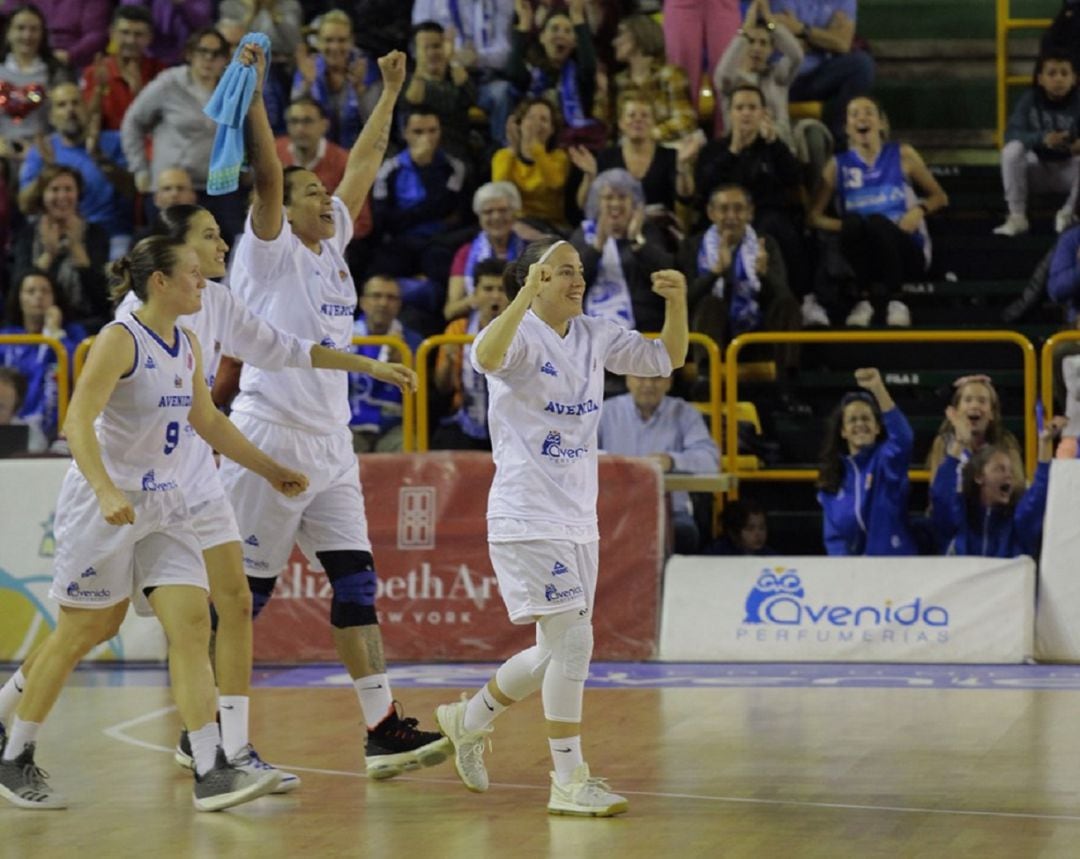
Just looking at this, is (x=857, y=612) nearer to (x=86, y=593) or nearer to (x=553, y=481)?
(x=553, y=481)

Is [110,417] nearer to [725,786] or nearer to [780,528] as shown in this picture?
[725,786]

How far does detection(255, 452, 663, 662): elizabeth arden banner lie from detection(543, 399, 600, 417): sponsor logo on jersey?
434 cm

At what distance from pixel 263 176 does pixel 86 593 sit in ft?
5.97

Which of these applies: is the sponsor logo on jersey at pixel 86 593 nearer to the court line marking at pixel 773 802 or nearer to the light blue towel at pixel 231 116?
the court line marking at pixel 773 802

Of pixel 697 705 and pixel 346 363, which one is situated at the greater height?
pixel 346 363

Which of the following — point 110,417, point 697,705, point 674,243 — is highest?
point 674,243

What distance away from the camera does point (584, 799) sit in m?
7.36

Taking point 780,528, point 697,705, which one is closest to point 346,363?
point 697,705

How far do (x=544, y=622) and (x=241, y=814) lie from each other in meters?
1.27

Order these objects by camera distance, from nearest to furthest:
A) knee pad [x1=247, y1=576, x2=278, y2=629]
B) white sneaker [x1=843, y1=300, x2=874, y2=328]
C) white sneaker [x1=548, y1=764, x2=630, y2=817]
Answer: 1. white sneaker [x1=548, y1=764, x2=630, y2=817]
2. knee pad [x1=247, y1=576, x2=278, y2=629]
3. white sneaker [x1=843, y1=300, x2=874, y2=328]

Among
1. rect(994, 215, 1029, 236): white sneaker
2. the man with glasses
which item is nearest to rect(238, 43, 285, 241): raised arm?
the man with glasses

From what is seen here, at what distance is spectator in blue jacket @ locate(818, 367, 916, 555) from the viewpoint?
12.2 meters

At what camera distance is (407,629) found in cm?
1209

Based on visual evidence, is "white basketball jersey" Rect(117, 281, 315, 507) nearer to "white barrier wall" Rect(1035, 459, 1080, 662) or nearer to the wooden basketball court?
the wooden basketball court
